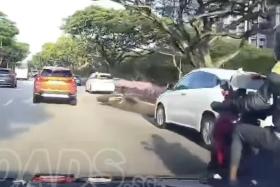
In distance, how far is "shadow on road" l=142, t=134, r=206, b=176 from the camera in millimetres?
7315

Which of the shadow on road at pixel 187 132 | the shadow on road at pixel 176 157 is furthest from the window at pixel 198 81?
the shadow on road at pixel 176 157

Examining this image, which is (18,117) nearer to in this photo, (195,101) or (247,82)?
(195,101)

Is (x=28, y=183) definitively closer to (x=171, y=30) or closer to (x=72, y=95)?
(x=72, y=95)

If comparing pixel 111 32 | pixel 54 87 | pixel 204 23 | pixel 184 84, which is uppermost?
pixel 204 23

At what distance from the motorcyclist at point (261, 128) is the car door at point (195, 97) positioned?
4.72 meters

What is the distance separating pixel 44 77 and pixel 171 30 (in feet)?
20.2

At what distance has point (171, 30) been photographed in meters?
23.0

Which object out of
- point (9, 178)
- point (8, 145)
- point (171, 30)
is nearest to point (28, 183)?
point (9, 178)

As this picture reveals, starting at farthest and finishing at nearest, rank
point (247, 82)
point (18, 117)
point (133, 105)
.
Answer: point (133, 105), point (18, 117), point (247, 82)

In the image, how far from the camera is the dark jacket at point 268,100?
4566mm

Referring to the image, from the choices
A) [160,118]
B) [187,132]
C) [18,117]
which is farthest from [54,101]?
[187,132]

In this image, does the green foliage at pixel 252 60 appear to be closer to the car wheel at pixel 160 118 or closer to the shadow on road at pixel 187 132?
the shadow on road at pixel 187 132

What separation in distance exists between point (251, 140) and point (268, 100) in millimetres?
393

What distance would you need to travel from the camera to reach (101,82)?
17.6 meters
